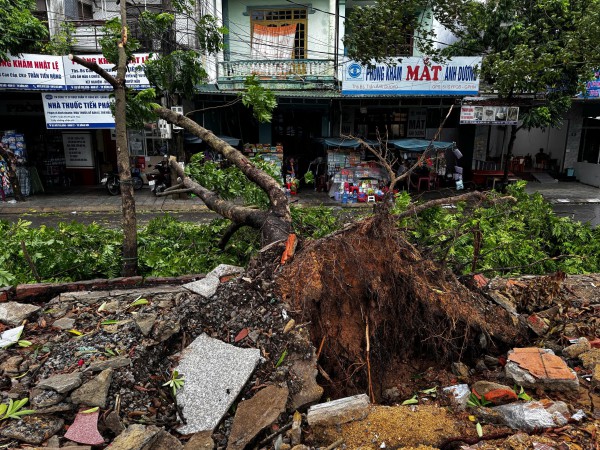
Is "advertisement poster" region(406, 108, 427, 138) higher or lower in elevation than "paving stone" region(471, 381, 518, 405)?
higher

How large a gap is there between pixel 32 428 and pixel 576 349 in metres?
4.42

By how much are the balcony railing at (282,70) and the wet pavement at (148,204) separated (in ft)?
14.7

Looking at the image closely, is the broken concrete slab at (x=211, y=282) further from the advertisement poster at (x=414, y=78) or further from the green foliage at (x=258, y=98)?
the advertisement poster at (x=414, y=78)

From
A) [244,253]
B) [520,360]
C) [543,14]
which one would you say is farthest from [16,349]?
[543,14]

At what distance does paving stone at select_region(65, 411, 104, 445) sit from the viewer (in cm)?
285

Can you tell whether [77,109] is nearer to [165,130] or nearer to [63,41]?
[63,41]

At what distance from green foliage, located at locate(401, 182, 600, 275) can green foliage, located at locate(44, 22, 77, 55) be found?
14.0m

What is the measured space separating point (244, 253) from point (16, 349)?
3452 millimetres

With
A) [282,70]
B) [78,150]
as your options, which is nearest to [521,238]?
[282,70]

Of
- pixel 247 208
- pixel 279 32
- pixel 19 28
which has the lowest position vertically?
pixel 247 208

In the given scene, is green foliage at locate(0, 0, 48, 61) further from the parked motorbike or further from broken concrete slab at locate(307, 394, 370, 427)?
broken concrete slab at locate(307, 394, 370, 427)

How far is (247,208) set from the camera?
19.9 ft

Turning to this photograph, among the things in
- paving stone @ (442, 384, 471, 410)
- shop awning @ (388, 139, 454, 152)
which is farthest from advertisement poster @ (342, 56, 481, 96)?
paving stone @ (442, 384, 471, 410)

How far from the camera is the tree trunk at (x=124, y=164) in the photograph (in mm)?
5383
